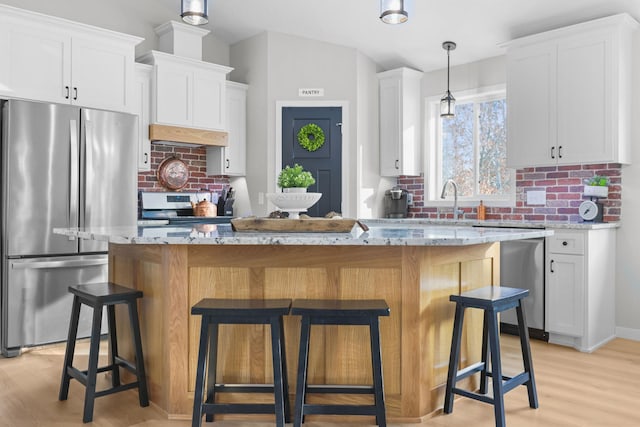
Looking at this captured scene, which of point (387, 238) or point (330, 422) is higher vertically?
point (387, 238)

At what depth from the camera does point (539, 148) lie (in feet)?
14.5

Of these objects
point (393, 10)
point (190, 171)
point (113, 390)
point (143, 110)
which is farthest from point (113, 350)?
point (190, 171)

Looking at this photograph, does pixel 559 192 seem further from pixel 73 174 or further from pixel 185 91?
pixel 73 174

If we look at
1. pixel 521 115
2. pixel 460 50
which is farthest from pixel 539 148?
pixel 460 50

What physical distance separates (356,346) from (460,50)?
11.4 ft

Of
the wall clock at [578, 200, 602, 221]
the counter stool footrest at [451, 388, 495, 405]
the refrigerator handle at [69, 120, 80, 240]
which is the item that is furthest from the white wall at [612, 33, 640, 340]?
the refrigerator handle at [69, 120, 80, 240]

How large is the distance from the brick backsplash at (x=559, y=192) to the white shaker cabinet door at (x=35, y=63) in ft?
12.6

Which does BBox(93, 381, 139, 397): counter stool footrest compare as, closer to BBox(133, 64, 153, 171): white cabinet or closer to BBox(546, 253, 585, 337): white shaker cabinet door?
BBox(133, 64, 153, 171): white cabinet

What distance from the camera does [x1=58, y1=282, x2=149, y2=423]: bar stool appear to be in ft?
8.75

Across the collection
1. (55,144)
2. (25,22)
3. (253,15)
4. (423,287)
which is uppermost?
(253,15)

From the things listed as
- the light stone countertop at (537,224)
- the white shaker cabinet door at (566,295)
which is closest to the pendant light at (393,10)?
the light stone countertop at (537,224)

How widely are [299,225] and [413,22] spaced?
2923 mm

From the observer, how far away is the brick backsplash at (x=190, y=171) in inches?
214

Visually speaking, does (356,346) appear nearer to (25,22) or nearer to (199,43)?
(25,22)
